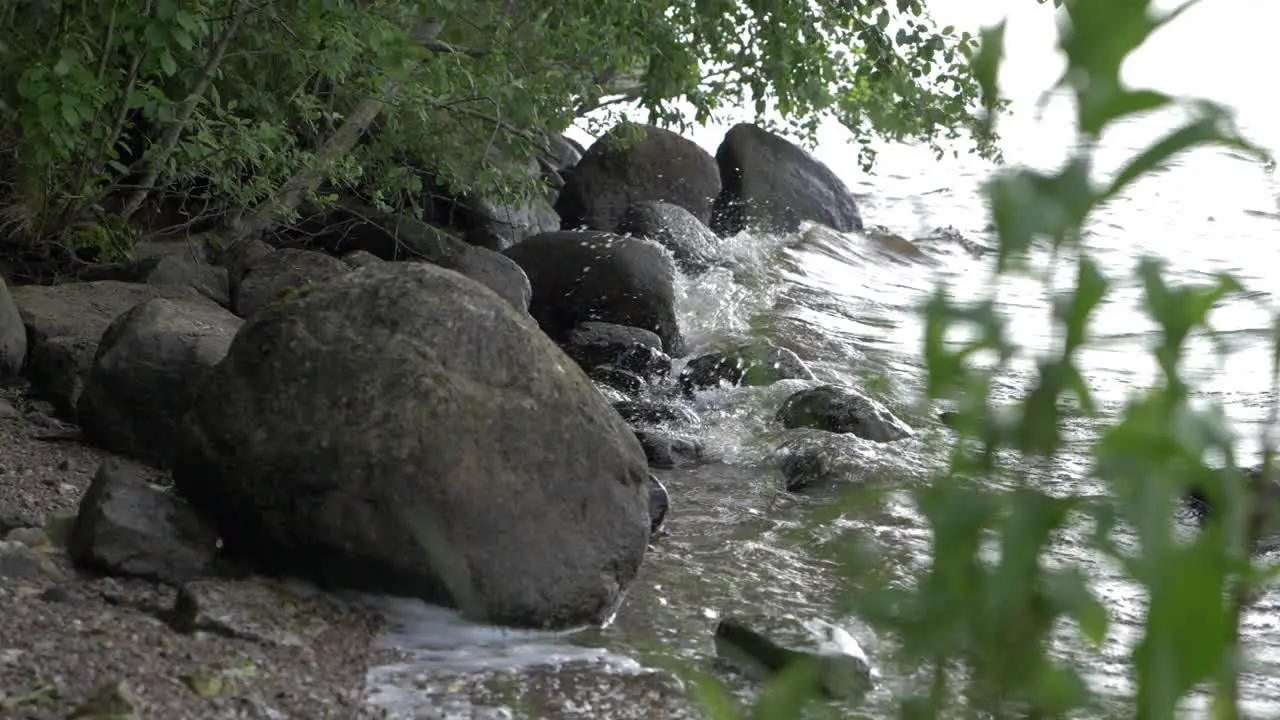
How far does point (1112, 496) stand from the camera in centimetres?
120

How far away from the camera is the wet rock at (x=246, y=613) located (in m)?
4.32

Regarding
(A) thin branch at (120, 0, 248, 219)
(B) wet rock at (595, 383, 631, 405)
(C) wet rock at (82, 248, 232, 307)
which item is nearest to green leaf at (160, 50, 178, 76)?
(A) thin branch at (120, 0, 248, 219)

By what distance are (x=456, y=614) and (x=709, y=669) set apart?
82 centimetres

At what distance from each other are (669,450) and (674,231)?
18.3 feet

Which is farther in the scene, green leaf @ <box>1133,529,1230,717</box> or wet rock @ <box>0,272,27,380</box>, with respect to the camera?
wet rock @ <box>0,272,27,380</box>

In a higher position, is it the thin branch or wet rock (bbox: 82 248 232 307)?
the thin branch

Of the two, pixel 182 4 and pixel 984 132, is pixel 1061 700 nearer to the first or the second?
pixel 984 132

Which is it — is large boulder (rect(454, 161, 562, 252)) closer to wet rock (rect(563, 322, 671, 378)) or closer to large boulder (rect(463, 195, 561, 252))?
large boulder (rect(463, 195, 561, 252))

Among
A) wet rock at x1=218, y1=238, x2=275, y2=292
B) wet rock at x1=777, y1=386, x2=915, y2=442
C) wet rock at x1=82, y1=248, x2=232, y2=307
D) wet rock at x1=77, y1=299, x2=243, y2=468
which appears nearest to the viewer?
wet rock at x1=77, y1=299, x2=243, y2=468

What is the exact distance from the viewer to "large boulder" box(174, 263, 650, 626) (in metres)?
4.75

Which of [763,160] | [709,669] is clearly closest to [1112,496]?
[709,669]

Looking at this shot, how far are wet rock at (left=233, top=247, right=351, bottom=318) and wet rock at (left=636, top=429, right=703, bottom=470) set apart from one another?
2084 millimetres

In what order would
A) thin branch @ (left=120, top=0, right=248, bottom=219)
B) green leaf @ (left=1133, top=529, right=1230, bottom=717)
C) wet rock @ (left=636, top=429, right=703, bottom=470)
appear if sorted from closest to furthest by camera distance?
green leaf @ (left=1133, top=529, right=1230, bottom=717) → thin branch @ (left=120, top=0, right=248, bottom=219) → wet rock @ (left=636, top=429, right=703, bottom=470)

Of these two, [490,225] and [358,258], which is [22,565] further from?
[490,225]
